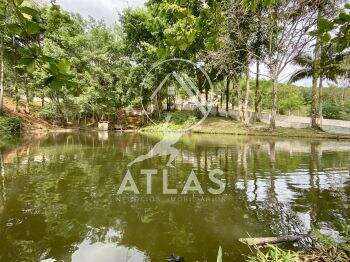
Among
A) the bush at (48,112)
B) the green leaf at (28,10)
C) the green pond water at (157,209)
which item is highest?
the green leaf at (28,10)

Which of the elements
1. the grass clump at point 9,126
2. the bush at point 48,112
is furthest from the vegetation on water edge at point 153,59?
the grass clump at point 9,126

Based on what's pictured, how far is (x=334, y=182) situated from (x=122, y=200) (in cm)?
669

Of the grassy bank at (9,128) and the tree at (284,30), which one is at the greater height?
the tree at (284,30)

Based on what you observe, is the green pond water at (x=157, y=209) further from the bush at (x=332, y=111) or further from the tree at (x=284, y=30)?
the bush at (x=332, y=111)

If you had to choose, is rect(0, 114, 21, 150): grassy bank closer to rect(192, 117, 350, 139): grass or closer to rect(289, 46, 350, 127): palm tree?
rect(192, 117, 350, 139): grass

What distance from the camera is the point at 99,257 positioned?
579cm

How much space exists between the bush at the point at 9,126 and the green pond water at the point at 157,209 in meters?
14.4

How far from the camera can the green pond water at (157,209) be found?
6.05 meters

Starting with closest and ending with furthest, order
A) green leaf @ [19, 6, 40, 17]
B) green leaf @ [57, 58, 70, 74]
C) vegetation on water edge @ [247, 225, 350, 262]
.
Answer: green leaf @ [19, 6, 40, 17]
green leaf @ [57, 58, 70, 74]
vegetation on water edge @ [247, 225, 350, 262]

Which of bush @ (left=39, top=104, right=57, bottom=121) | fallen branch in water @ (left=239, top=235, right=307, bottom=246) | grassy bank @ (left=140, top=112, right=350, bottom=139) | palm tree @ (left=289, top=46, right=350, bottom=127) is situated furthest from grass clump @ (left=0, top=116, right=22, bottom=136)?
fallen branch in water @ (left=239, top=235, right=307, bottom=246)

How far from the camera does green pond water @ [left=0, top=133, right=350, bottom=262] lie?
6.05 metres

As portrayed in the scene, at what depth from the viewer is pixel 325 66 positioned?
92.3 ft

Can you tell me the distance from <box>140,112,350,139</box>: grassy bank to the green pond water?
1276 cm

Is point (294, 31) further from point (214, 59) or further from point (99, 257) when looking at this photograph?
point (99, 257)
